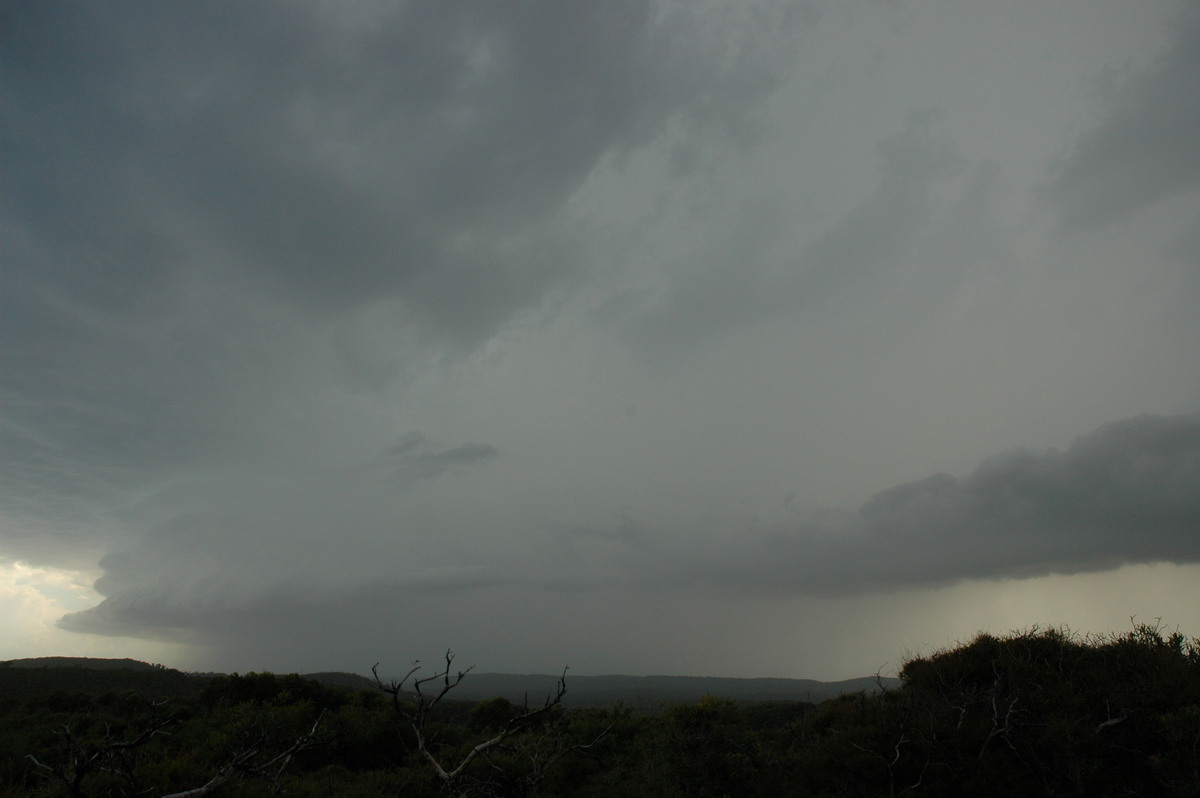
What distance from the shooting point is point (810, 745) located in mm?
22297

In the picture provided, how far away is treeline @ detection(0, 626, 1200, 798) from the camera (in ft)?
49.2

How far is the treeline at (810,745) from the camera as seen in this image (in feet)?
49.2

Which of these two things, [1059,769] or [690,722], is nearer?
[1059,769]

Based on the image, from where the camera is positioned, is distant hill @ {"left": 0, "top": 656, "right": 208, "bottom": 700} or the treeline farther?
distant hill @ {"left": 0, "top": 656, "right": 208, "bottom": 700}

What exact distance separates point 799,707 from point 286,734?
3862cm

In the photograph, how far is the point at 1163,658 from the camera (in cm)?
2006

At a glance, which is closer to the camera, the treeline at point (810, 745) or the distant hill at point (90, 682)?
the treeline at point (810, 745)


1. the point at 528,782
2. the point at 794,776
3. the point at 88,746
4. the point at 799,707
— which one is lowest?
the point at 799,707

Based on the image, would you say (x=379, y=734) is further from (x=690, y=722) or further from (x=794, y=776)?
(x=794, y=776)

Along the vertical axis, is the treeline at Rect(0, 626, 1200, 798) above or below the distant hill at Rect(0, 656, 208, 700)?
above

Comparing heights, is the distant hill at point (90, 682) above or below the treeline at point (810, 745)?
below

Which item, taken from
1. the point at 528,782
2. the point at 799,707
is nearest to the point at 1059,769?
the point at 528,782

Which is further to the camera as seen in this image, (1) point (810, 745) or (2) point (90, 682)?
(2) point (90, 682)

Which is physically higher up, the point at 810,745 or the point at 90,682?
the point at 810,745
